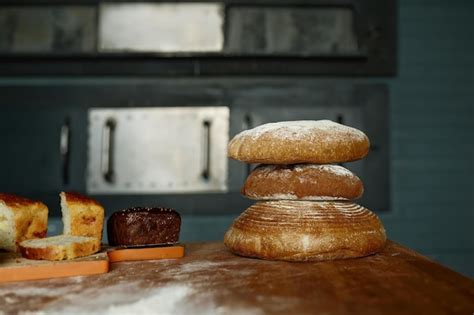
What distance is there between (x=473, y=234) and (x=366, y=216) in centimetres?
183

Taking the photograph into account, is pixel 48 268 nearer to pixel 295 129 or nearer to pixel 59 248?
pixel 59 248

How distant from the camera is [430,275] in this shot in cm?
110

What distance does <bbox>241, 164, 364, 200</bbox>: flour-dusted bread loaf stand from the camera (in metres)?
1.33

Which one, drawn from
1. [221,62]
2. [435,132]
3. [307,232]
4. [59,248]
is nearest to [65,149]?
[221,62]

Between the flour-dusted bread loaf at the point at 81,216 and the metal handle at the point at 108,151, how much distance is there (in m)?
1.29

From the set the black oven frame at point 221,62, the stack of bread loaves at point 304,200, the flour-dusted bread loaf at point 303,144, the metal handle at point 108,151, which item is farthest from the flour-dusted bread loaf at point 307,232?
the black oven frame at point 221,62

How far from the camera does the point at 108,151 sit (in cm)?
269

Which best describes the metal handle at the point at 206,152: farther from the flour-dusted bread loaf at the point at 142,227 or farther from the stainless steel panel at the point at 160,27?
the flour-dusted bread loaf at the point at 142,227

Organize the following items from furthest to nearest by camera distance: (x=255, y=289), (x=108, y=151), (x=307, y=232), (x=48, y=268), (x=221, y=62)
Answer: (x=221, y=62), (x=108, y=151), (x=307, y=232), (x=48, y=268), (x=255, y=289)

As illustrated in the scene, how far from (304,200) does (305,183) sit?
54 mm

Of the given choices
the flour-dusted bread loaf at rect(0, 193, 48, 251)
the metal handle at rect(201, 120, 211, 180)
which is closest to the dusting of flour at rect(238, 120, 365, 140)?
the flour-dusted bread loaf at rect(0, 193, 48, 251)

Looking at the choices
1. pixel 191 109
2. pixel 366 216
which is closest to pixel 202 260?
pixel 366 216

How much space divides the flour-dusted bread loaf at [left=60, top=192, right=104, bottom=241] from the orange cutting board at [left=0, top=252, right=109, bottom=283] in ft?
0.64

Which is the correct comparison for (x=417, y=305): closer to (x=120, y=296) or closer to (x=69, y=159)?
(x=120, y=296)
